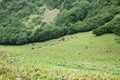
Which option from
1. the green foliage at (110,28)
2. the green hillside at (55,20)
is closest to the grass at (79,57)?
the green foliage at (110,28)

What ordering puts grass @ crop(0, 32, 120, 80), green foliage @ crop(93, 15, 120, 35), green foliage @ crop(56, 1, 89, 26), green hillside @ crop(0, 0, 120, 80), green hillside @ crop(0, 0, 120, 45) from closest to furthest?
grass @ crop(0, 32, 120, 80), green hillside @ crop(0, 0, 120, 80), green foliage @ crop(93, 15, 120, 35), green hillside @ crop(0, 0, 120, 45), green foliage @ crop(56, 1, 89, 26)

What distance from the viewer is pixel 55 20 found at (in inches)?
3772

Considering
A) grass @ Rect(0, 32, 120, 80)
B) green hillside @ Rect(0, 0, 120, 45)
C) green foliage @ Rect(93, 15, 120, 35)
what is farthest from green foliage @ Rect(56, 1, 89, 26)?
grass @ Rect(0, 32, 120, 80)

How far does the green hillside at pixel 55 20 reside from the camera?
79.9 m

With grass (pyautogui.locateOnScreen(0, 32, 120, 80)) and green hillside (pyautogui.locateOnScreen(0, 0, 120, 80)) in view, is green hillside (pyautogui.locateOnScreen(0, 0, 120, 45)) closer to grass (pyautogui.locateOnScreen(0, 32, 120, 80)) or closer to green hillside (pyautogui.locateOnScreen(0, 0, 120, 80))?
green hillside (pyautogui.locateOnScreen(0, 0, 120, 80))

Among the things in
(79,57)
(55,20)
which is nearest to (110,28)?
(79,57)

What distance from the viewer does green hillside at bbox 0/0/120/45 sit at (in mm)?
79875

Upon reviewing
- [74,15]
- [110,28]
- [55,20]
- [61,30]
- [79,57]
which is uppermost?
[74,15]

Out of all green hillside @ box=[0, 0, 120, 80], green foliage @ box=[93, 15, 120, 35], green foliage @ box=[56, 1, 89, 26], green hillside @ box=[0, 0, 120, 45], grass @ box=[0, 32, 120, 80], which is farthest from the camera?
green foliage @ box=[56, 1, 89, 26]

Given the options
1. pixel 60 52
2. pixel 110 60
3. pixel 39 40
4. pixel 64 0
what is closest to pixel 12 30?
pixel 39 40

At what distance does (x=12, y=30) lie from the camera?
96.1 metres

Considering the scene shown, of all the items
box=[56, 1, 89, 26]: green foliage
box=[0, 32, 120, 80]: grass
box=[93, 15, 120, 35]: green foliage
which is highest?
box=[56, 1, 89, 26]: green foliage

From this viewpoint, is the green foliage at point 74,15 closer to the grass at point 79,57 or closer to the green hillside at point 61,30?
the green hillside at point 61,30

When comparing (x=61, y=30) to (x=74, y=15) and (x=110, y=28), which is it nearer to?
(x=74, y=15)
